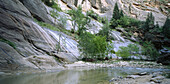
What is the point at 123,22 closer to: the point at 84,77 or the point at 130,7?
the point at 130,7

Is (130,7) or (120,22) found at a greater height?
(130,7)

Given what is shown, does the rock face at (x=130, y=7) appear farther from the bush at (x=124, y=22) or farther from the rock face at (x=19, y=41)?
the rock face at (x=19, y=41)

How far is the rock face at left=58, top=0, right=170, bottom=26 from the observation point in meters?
83.2

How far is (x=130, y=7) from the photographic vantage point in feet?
342

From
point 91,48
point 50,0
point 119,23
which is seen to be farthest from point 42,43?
point 119,23

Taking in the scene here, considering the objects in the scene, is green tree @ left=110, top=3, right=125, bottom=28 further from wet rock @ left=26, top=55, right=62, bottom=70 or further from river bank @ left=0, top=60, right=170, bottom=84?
wet rock @ left=26, top=55, right=62, bottom=70

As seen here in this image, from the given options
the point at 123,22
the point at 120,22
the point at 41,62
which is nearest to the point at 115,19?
the point at 120,22

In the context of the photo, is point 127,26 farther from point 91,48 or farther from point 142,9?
point 91,48

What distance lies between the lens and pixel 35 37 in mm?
20984

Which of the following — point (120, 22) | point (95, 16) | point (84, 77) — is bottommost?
point (84, 77)

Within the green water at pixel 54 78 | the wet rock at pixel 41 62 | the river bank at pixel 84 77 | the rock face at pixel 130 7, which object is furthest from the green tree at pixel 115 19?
the green water at pixel 54 78

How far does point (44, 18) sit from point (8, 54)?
25889 mm

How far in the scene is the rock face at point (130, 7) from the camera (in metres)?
83.2

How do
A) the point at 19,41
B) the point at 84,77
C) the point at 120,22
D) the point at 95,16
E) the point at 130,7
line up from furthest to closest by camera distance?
the point at 130,7 → the point at 120,22 → the point at 95,16 → the point at 19,41 → the point at 84,77
